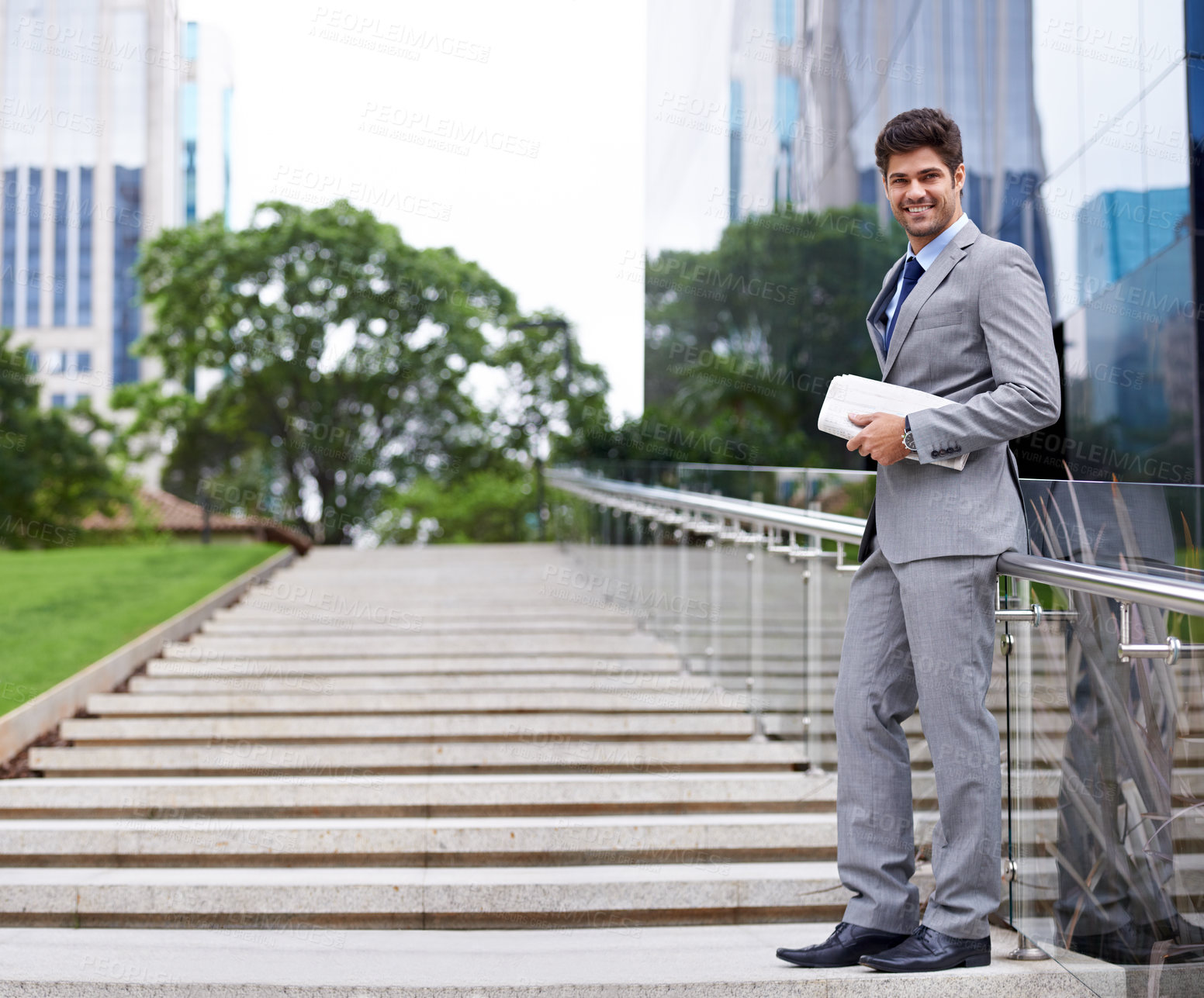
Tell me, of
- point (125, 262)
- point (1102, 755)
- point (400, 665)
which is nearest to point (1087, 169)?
point (400, 665)

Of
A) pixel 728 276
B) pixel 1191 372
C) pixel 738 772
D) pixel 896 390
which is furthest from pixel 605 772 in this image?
pixel 728 276

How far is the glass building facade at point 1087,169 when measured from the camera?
25.6ft

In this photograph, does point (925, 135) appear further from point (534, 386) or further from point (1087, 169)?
point (534, 386)

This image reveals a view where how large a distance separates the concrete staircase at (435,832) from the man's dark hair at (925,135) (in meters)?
1.42

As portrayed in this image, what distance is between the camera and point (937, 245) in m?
2.62

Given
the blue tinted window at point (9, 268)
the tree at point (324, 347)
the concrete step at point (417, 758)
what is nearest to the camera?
the concrete step at point (417, 758)

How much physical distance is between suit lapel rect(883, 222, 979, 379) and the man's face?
57mm

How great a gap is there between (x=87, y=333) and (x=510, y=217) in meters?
45.6

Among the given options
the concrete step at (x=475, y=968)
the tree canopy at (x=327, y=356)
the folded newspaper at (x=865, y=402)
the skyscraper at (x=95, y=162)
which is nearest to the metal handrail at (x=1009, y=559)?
the folded newspaper at (x=865, y=402)

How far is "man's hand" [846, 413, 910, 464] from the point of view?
8.14 feet

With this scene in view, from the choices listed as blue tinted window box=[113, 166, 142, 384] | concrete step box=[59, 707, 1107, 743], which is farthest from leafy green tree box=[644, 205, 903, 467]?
blue tinted window box=[113, 166, 142, 384]

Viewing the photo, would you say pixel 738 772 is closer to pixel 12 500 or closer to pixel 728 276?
pixel 728 276

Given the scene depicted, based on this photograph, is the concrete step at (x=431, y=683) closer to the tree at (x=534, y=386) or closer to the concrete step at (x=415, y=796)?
the concrete step at (x=415, y=796)

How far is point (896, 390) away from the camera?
254 cm
